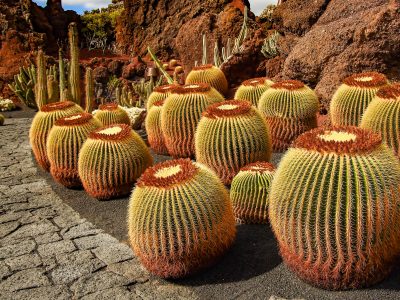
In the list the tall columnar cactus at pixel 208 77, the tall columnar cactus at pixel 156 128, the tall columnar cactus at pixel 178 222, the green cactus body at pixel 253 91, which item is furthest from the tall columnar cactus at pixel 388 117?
the tall columnar cactus at pixel 208 77

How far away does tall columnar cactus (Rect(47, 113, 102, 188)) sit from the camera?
621cm

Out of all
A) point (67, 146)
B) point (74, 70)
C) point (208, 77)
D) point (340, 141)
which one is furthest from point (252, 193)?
point (74, 70)

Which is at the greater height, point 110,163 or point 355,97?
point 355,97

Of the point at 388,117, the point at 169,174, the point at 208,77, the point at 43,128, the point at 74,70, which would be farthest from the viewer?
the point at 74,70

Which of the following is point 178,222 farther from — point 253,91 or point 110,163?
point 253,91

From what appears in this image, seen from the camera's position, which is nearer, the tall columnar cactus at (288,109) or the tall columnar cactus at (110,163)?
the tall columnar cactus at (110,163)

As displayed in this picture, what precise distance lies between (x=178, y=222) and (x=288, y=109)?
336cm

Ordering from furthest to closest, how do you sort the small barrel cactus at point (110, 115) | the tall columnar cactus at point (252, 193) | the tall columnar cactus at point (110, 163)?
1. the small barrel cactus at point (110, 115)
2. the tall columnar cactus at point (110, 163)
3. the tall columnar cactus at point (252, 193)

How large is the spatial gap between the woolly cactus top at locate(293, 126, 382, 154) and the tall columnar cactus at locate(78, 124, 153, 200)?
2735mm

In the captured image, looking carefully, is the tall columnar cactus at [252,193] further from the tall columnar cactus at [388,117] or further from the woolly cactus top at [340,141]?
the tall columnar cactus at [388,117]

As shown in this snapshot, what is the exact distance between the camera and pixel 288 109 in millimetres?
6383

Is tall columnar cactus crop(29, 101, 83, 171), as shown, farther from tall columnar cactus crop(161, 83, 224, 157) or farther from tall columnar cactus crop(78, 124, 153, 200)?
tall columnar cactus crop(161, 83, 224, 157)

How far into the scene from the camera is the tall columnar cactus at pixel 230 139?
201 inches

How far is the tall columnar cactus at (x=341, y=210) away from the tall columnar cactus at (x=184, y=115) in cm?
305
